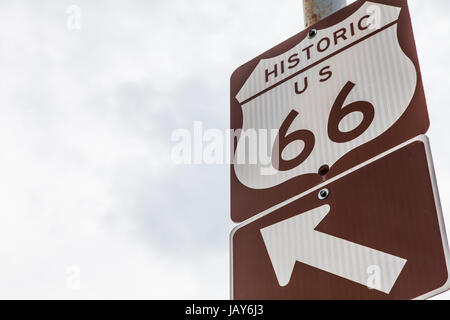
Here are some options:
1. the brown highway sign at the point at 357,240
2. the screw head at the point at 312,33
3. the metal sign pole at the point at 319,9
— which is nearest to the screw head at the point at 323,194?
the brown highway sign at the point at 357,240

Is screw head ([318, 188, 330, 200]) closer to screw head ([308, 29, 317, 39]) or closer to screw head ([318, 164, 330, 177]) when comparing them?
screw head ([318, 164, 330, 177])

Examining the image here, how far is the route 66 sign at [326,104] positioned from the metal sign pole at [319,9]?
0.08 meters

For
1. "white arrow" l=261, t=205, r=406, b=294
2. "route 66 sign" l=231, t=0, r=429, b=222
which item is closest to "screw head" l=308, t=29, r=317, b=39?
"route 66 sign" l=231, t=0, r=429, b=222

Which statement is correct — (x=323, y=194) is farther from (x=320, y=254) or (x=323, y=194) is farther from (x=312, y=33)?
(x=312, y=33)

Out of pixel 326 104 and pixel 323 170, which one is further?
pixel 326 104

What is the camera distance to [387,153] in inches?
68.1

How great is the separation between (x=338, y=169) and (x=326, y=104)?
253mm

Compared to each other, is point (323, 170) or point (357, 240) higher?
point (323, 170)

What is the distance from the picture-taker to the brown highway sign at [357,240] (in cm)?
153


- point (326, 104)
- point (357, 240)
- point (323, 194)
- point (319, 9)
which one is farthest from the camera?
point (319, 9)

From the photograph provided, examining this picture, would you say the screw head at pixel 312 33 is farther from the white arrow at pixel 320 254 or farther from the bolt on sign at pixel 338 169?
the white arrow at pixel 320 254

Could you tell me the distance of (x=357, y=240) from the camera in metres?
1.66

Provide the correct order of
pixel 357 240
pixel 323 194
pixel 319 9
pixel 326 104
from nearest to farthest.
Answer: pixel 357 240 < pixel 323 194 < pixel 326 104 < pixel 319 9

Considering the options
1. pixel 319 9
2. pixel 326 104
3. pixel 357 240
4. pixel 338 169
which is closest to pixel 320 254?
pixel 357 240
